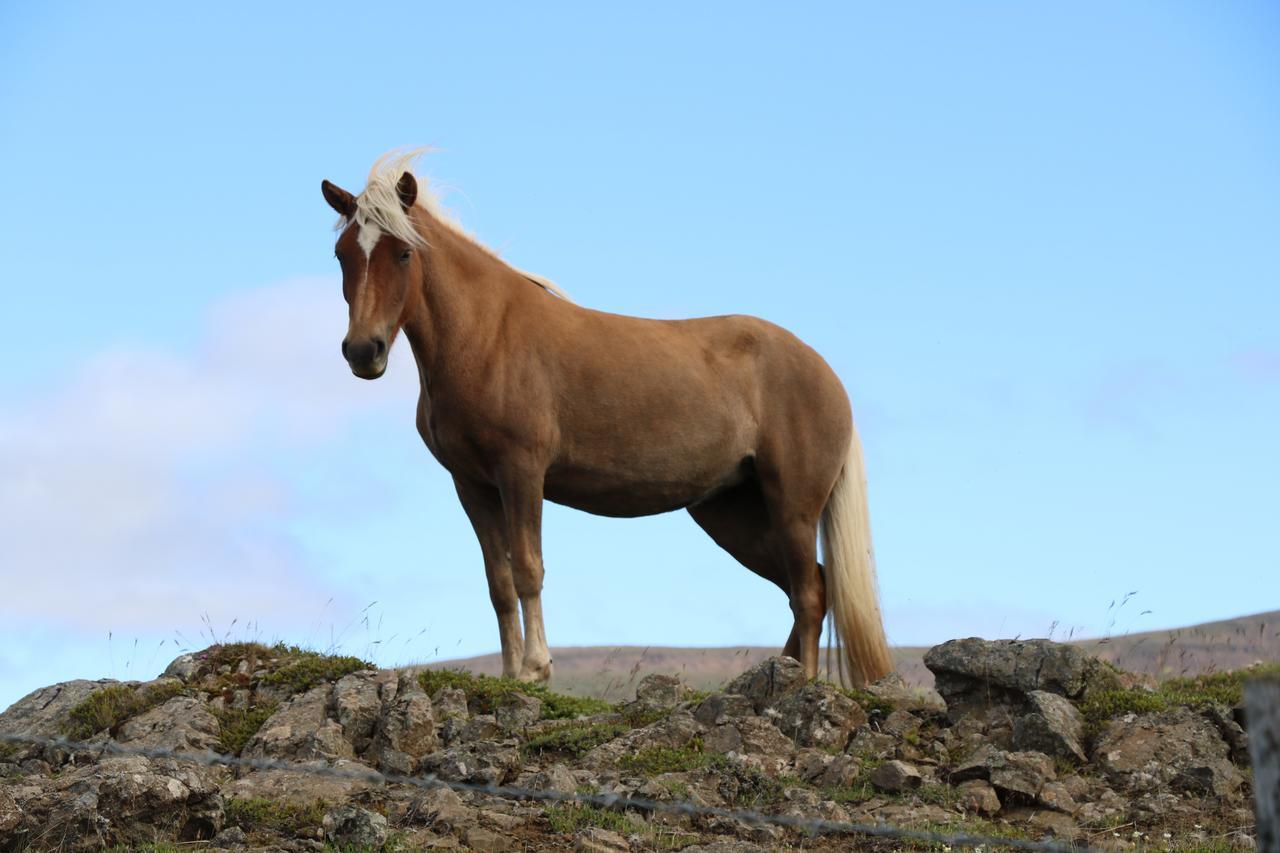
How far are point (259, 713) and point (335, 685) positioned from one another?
1.64ft

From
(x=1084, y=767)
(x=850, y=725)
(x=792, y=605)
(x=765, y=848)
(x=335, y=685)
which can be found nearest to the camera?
(x=765, y=848)

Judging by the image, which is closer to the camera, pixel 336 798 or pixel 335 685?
pixel 336 798

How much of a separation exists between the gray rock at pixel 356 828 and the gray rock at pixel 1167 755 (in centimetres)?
401

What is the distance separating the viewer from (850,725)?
8664 millimetres

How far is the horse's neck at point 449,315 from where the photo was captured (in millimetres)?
9719

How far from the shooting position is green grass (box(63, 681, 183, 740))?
9.37 m

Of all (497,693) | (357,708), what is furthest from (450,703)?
(357,708)

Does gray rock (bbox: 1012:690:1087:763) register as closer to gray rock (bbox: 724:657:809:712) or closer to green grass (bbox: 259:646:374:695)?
gray rock (bbox: 724:657:809:712)

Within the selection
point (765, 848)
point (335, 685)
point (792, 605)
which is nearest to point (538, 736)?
point (335, 685)

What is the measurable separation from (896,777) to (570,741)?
194 centimetres

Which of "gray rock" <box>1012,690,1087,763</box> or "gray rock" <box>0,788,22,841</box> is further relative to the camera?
"gray rock" <box>1012,690,1087,763</box>

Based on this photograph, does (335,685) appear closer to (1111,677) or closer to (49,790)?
(49,790)

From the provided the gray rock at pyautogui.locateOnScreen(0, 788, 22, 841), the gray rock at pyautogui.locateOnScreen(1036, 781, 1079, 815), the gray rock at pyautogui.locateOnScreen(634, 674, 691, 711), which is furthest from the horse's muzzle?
the gray rock at pyautogui.locateOnScreen(1036, 781, 1079, 815)

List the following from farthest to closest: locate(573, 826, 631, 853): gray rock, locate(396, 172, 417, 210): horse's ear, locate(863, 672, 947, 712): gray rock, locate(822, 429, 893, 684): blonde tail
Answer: locate(822, 429, 893, 684): blonde tail < locate(396, 172, 417, 210): horse's ear < locate(863, 672, 947, 712): gray rock < locate(573, 826, 631, 853): gray rock
